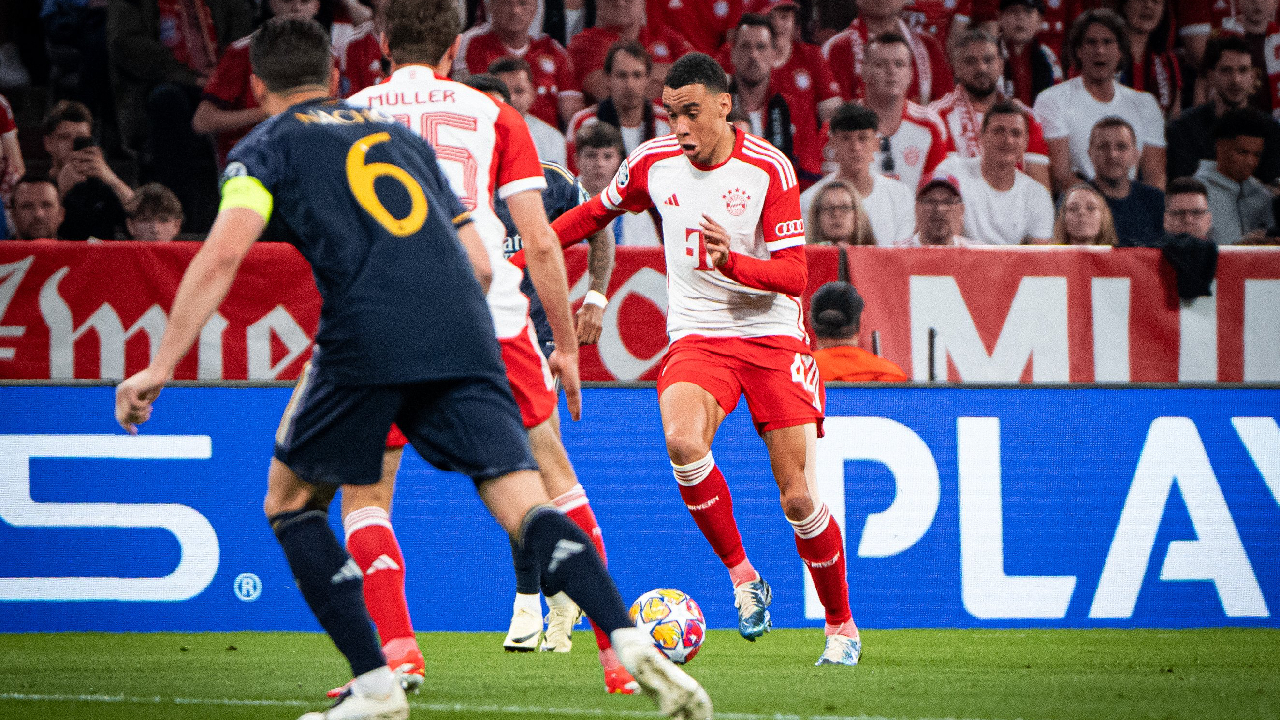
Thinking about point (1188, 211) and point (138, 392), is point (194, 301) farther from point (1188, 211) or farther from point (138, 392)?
point (1188, 211)

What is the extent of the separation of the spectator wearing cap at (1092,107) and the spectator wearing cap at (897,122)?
100 centimetres

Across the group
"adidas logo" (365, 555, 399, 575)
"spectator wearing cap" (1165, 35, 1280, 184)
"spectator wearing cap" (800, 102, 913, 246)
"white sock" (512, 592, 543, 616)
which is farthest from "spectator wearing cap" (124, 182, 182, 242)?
"spectator wearing cap" (1165, 35, 1280, 184)

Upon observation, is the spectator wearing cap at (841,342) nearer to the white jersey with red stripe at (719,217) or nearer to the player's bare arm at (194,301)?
the white jersey with red stripe at (719,217)

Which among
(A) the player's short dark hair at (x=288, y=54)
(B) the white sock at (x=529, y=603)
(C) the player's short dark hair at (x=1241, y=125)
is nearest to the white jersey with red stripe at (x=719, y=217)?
(B) the white sock at (x=529, y=603)

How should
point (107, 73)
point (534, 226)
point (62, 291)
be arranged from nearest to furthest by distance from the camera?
point (534, 226) → point (62, 291) → point (107, 73)

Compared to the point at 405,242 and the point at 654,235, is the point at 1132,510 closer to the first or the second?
the point at 654,235

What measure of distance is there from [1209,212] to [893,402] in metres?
4.24

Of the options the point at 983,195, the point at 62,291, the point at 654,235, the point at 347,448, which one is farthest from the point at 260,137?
the point at 983,195

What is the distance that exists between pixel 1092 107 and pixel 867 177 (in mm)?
2284

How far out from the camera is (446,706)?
168 inches

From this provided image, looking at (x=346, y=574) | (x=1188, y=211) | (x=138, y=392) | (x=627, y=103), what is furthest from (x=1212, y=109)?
(x=138, y=392)

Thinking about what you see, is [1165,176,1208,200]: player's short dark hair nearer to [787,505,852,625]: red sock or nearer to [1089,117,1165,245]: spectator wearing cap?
[1089,117,1165,245]: spectator wearing cap

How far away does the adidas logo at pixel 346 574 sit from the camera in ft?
12.1

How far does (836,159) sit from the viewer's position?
962 centimetres
